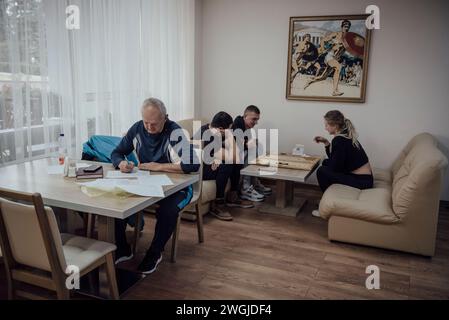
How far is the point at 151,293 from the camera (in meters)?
2.46

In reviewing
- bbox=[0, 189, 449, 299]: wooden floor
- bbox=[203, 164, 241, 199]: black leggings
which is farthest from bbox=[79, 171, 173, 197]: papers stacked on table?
bbox=[203, 164, 241, 199]: black leggings

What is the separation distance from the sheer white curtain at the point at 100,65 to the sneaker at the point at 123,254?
1.06 m

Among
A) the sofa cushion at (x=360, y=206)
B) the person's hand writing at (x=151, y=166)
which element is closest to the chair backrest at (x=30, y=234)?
the person's hand writing at (x=151, y=166)

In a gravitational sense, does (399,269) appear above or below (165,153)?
below

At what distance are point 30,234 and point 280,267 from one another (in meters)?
1.72

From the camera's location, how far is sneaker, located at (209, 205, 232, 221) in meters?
3.78

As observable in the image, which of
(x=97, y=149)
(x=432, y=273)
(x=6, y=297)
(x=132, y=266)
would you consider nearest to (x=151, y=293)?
(x=132, y=266)

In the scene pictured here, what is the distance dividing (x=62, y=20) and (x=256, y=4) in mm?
2585

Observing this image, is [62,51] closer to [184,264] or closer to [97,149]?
[97,149]

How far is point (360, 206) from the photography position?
316 cm

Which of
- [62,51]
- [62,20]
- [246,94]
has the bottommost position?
[246,94]

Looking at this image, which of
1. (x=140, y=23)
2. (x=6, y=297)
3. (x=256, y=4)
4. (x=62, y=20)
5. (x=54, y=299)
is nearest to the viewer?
(x=54, y=299)

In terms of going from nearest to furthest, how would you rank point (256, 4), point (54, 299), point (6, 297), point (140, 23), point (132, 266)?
point (54, 299) < point (6, 297) < point (132, 266) < point (140, 23) < point (256, 4)

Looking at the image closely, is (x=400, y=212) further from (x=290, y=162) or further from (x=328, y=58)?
(x=328, y=58)
